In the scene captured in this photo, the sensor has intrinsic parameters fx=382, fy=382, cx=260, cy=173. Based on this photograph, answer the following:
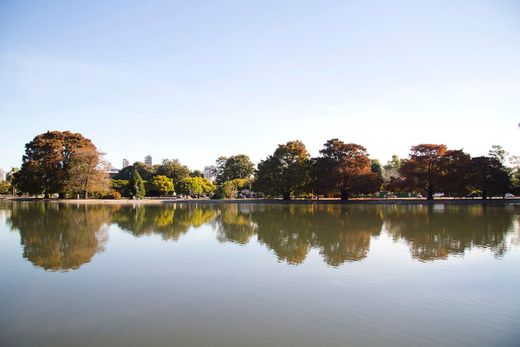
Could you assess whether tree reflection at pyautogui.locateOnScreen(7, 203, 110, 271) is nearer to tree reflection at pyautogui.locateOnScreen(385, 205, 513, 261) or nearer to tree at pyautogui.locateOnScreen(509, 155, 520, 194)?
tree reflection at pyautogui.locateOnScreen(385, 205, 513, 261)

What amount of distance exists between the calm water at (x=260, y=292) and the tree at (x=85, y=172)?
35788 mm

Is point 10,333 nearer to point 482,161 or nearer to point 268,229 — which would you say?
point 268,229

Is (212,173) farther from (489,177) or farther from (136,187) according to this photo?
(489,177)

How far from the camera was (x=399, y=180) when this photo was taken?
45.5 meters

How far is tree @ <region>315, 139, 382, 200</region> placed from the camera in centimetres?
4418

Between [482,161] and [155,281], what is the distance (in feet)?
154

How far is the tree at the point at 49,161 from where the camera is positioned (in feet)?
162

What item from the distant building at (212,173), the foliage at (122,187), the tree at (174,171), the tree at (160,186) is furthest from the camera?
the distant building at (212,173)

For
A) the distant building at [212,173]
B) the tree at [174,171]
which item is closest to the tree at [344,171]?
the tree at [174,171]

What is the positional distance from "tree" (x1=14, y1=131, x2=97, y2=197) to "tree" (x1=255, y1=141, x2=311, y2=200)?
2345cm

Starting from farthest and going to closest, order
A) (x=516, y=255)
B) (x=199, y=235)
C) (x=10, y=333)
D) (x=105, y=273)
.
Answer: (x=199, y=235) < (x=516, y=255) < (x=105, y=273) < (x=10, y=333)

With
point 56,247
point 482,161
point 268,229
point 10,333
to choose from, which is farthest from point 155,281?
point 482,161

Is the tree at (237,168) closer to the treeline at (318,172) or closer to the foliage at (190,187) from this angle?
the foliage at (190,187)

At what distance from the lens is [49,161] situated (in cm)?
4900
